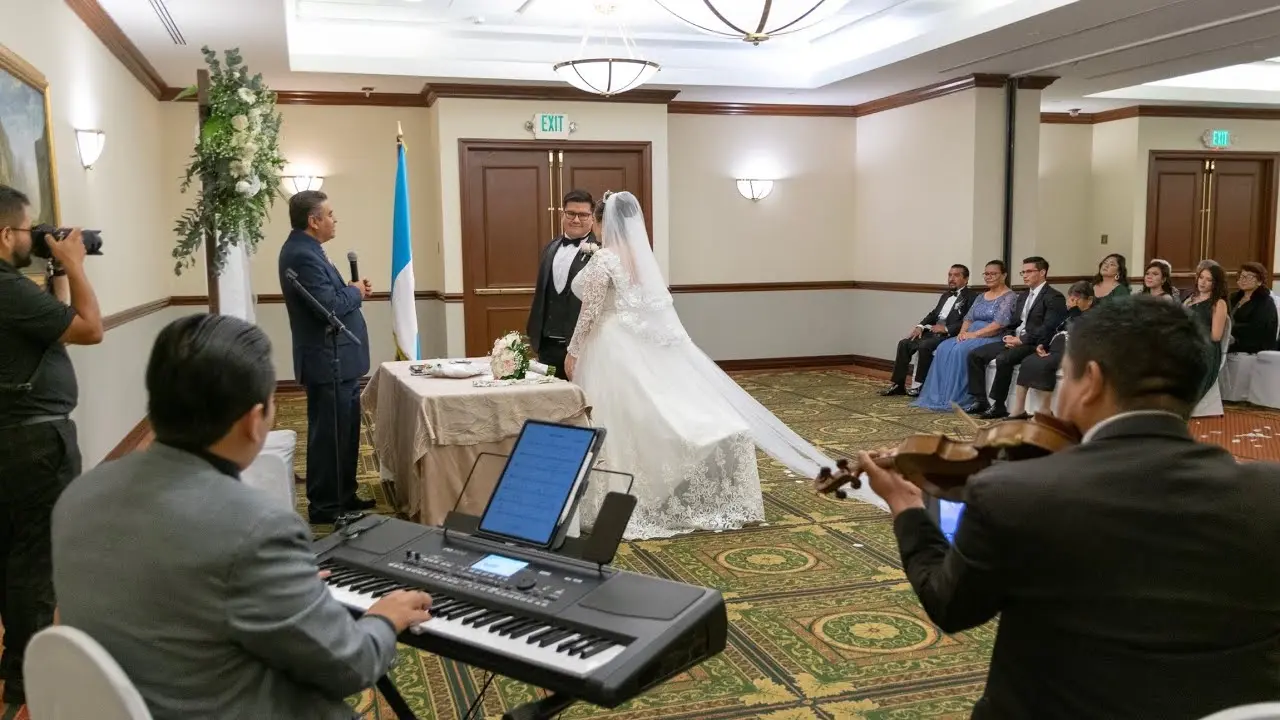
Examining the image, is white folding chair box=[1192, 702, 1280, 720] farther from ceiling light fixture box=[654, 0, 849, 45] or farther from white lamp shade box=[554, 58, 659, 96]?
white lamp shade box=[554, 58, 659, 96]

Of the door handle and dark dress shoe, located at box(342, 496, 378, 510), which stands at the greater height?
the door handle

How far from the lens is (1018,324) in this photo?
845cm

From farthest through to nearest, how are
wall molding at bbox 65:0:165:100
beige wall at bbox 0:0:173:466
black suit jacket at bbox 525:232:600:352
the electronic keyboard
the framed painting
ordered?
1. wall molding at bbox 65:0:165:100
2. black suit jacket at bbox 525:232:600:352
3. beige wall at bbox 0:0:173:466
4. the framed painting
5. the electronic keyboard

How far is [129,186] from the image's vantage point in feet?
24.0

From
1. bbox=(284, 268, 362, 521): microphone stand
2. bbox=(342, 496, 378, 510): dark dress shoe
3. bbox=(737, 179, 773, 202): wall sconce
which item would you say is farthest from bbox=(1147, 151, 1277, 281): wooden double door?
bbox=(284, 268, 362, 521): microphone stand

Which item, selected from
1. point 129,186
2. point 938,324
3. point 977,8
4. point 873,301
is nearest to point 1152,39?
point 977,8

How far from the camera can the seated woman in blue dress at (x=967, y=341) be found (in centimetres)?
853

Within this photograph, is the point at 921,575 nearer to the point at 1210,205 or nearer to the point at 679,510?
the point at 679,510

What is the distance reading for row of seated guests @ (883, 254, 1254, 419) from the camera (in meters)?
7.91

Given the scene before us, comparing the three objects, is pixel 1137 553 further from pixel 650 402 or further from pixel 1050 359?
pixel 1050 359

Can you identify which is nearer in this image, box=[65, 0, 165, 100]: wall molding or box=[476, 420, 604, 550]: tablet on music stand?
box=[476, 420, 604, 550]: tablet on music stand

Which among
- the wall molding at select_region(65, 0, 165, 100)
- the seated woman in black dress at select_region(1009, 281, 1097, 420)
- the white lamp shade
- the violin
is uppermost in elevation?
the wall molding at select_region(65, 0, 165, 100)

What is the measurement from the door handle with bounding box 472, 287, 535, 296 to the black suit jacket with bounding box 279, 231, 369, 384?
4.59 m

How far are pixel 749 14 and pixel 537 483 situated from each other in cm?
425
